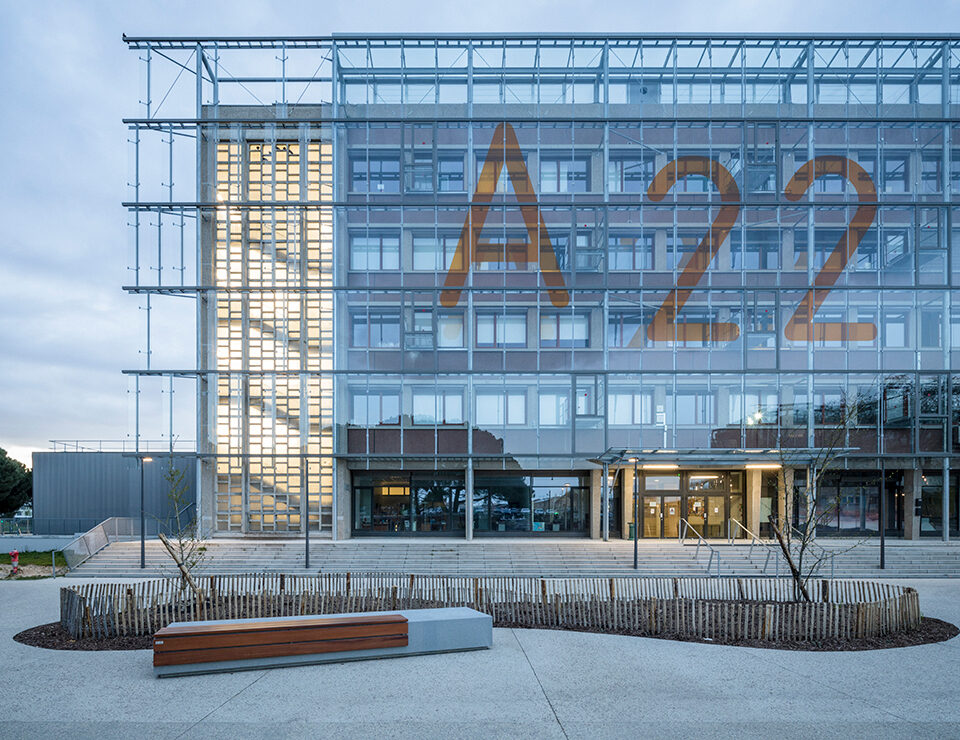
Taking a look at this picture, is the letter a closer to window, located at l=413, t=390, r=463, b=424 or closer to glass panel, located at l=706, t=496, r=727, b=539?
window, located at l=413, t=390, r=463, b=424

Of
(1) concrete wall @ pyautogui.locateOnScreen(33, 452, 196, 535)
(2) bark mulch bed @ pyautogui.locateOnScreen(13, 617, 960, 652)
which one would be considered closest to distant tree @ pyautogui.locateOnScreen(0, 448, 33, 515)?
(1) concrete wall @ pyautogui.locateOnScreen(33, 452, 196, 535)

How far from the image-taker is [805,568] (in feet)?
84.7

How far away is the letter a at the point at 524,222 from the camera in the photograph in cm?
3212

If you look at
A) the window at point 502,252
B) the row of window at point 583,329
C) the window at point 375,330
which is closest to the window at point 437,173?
the window at point 502,252

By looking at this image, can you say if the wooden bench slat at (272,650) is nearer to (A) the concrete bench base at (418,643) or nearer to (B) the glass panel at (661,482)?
(A) the concrete bench base at (418,643)

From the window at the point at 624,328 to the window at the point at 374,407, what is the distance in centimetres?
1010

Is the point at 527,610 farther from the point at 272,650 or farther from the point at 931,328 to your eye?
the point at 931,328

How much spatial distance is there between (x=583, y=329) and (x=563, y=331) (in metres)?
0.92

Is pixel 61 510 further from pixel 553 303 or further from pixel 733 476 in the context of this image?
pixel 733 476

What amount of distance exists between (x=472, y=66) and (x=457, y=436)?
56.7 ft

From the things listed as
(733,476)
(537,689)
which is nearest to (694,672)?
(537,689)

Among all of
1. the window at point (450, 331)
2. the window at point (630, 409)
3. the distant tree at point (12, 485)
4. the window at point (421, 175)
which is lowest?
the distant tree at point (12, 485)

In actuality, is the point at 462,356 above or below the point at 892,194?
below

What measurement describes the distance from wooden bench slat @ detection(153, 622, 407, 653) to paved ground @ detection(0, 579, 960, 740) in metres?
0.46
